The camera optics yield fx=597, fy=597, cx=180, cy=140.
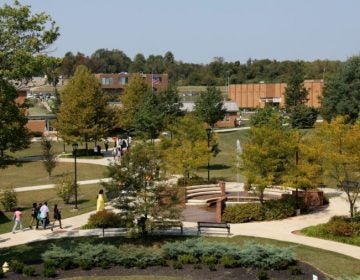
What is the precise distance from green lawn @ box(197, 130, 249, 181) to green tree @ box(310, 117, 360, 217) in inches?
244

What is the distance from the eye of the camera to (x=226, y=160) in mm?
53500

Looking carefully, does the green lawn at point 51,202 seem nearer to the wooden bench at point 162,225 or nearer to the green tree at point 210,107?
the wooden bench at point 162,225

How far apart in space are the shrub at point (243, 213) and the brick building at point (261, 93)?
81.9 meters

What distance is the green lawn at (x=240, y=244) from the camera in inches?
820

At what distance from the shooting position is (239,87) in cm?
12306

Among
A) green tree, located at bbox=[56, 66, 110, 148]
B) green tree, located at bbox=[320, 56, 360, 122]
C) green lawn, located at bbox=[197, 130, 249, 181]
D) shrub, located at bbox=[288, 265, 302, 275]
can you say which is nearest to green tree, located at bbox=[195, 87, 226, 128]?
green lawn, located at bbox=[197, 130, 249, 181]

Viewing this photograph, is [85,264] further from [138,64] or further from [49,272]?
[138,64]

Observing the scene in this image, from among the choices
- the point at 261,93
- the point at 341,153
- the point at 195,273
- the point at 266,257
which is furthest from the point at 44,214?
the point at 261,93

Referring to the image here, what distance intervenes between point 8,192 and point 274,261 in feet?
61.2

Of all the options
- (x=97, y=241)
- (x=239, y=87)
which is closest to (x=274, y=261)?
(x=97, y=241)

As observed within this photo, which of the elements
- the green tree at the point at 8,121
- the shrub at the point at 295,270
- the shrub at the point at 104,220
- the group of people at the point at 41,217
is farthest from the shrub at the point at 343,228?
the green tree at the point at 8,121

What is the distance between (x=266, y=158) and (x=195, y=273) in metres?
11.4

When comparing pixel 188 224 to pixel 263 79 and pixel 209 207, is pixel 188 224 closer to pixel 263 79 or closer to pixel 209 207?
pixel 209 207

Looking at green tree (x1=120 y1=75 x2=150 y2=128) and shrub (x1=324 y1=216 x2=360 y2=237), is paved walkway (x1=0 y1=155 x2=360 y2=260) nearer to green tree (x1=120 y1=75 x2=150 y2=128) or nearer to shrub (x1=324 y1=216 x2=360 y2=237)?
shrub (x1=324 y1=216 x2=360 y2=237)
